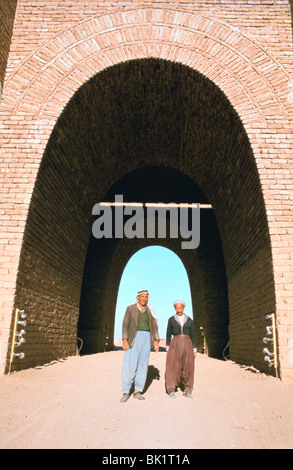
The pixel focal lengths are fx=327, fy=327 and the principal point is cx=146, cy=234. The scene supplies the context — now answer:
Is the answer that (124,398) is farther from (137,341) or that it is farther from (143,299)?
(143,299)

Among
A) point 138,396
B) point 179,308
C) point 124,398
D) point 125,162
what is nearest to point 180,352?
point 179,308

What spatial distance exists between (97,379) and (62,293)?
229cm

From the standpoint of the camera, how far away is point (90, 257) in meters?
12.2

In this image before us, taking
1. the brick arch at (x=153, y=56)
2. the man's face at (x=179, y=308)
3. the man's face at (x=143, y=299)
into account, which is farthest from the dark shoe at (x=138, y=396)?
the brick arch at (x=153, y=56)

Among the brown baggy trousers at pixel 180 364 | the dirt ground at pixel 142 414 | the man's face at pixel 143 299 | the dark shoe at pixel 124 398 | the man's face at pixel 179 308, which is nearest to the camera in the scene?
the dirt ground at pixel 142 414

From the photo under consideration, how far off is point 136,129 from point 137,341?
5.71m

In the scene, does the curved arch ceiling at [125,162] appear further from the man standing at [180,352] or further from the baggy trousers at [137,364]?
the baggy trousers at [137,364]

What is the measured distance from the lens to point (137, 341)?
4.48 meters

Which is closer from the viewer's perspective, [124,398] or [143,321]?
[124,398]

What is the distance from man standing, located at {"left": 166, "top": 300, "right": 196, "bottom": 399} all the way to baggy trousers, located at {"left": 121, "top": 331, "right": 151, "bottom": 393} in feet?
1.41

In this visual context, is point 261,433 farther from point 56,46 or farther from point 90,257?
point 90,257

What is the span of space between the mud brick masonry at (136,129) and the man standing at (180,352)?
4.47 ft

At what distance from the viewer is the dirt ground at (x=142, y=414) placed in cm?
279

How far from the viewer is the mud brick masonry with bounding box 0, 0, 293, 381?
549 cm
